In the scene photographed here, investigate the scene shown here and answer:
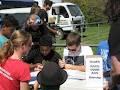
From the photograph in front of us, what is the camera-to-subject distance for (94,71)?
12.1 feet

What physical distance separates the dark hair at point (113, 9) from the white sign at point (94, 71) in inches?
31.9

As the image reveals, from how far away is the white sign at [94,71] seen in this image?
12.0 ft

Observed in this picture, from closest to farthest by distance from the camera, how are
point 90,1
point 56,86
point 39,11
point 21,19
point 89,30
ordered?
point 56,86 → point 39,11 → point 21,19 → point 89,30 → point 90,1

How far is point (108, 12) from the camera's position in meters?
2.89

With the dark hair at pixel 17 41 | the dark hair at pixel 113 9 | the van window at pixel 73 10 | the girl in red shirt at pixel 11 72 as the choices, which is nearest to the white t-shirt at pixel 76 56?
the dark hair at pixel 17 41

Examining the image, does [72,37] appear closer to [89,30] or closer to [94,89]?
[94,89]

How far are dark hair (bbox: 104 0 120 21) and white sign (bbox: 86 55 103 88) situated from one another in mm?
811

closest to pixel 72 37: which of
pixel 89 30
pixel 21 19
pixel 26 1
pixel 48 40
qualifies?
pixel 48 40

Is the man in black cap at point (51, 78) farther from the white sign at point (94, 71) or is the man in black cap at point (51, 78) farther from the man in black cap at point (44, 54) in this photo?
the man in black cap at point (44, 54)

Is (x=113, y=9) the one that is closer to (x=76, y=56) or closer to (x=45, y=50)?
(x=45, y=50)

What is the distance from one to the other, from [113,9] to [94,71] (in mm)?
964

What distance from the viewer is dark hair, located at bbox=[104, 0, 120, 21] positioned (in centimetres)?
284

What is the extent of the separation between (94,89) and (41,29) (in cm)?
356

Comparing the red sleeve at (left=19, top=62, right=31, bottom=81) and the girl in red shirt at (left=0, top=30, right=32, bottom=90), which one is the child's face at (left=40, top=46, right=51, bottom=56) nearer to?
the girl in red shirt at (left=0, top=30, right=32, bottom=90)
